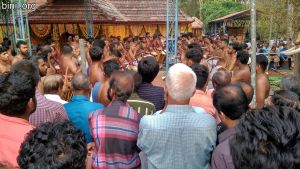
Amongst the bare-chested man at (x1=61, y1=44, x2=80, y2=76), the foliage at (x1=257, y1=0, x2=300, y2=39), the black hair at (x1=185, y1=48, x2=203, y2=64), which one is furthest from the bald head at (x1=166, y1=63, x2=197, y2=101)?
the foliage at (x1=257, y1=0, x2=300, y2=39)

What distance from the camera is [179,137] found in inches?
109

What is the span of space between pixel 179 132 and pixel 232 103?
19.1 inches

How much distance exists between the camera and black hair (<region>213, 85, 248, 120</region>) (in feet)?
9.15

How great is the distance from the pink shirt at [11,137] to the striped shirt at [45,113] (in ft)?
2.18

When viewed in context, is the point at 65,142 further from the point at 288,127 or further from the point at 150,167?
the point at 150,167

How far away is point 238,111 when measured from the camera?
2.79m

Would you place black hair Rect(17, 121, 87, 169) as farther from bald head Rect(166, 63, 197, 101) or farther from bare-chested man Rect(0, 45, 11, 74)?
bare-chested man Rect(0, 45, 11, 74)

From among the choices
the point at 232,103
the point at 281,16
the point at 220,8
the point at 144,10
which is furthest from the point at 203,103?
the point at 220,8

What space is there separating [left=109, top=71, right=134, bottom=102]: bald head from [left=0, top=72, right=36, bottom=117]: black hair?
0.83 metres

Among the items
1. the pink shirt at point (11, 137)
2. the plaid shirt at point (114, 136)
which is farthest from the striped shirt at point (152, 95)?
the pink shirt at point (11, 137)

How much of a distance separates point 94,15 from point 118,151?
1475 cm

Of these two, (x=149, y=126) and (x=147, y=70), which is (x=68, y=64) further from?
(x=149, y=126)

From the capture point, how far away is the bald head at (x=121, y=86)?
3.19m

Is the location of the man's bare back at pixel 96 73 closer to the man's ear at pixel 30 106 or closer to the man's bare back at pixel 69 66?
the man's bare back at pixel 69 66
